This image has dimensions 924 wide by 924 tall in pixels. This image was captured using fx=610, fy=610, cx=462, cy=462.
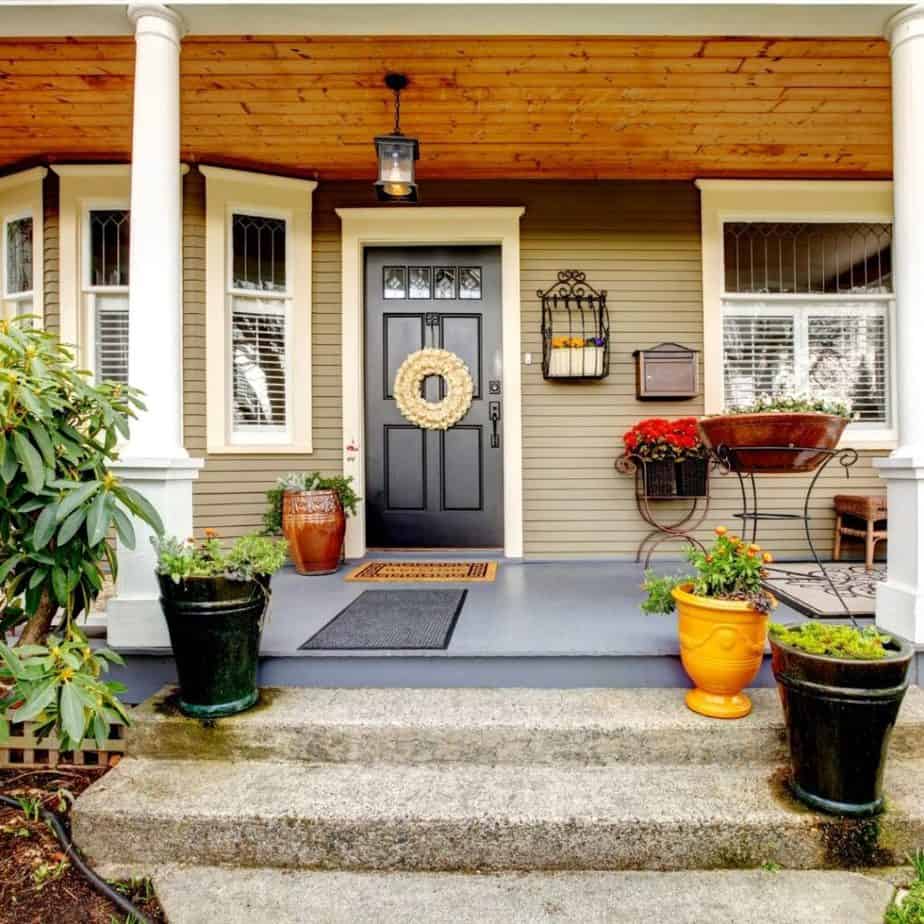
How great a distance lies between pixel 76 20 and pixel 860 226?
180 inches

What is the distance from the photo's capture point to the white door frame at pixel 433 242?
13.2ft

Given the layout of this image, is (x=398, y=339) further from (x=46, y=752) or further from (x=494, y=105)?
(x=46, y=752)

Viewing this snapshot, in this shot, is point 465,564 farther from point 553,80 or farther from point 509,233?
point 553,80

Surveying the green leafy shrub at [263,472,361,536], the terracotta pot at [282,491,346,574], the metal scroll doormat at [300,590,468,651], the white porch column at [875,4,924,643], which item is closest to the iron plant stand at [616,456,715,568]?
the metal scroll doormat at [300,590,468,651]

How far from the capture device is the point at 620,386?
13.4ft

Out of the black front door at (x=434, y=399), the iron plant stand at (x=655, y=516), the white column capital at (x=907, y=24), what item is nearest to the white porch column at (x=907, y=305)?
the white column capital at (x=907, y=24)

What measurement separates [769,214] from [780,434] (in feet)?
8.04

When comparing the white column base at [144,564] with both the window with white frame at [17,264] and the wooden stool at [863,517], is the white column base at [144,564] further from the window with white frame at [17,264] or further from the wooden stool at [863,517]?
the wooden stool at [863,517]

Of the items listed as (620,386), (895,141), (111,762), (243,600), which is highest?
(895,141)

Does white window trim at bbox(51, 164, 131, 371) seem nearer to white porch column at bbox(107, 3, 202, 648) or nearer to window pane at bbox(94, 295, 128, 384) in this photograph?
window pane at bbox(94, 295, 128, 384)

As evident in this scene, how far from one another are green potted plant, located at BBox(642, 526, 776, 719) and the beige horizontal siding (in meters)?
2.01

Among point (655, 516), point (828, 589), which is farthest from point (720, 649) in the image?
point (655, 516)

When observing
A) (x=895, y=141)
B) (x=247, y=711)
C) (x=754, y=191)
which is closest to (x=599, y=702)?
(x=247, y=711)

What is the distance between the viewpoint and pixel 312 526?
358cm
